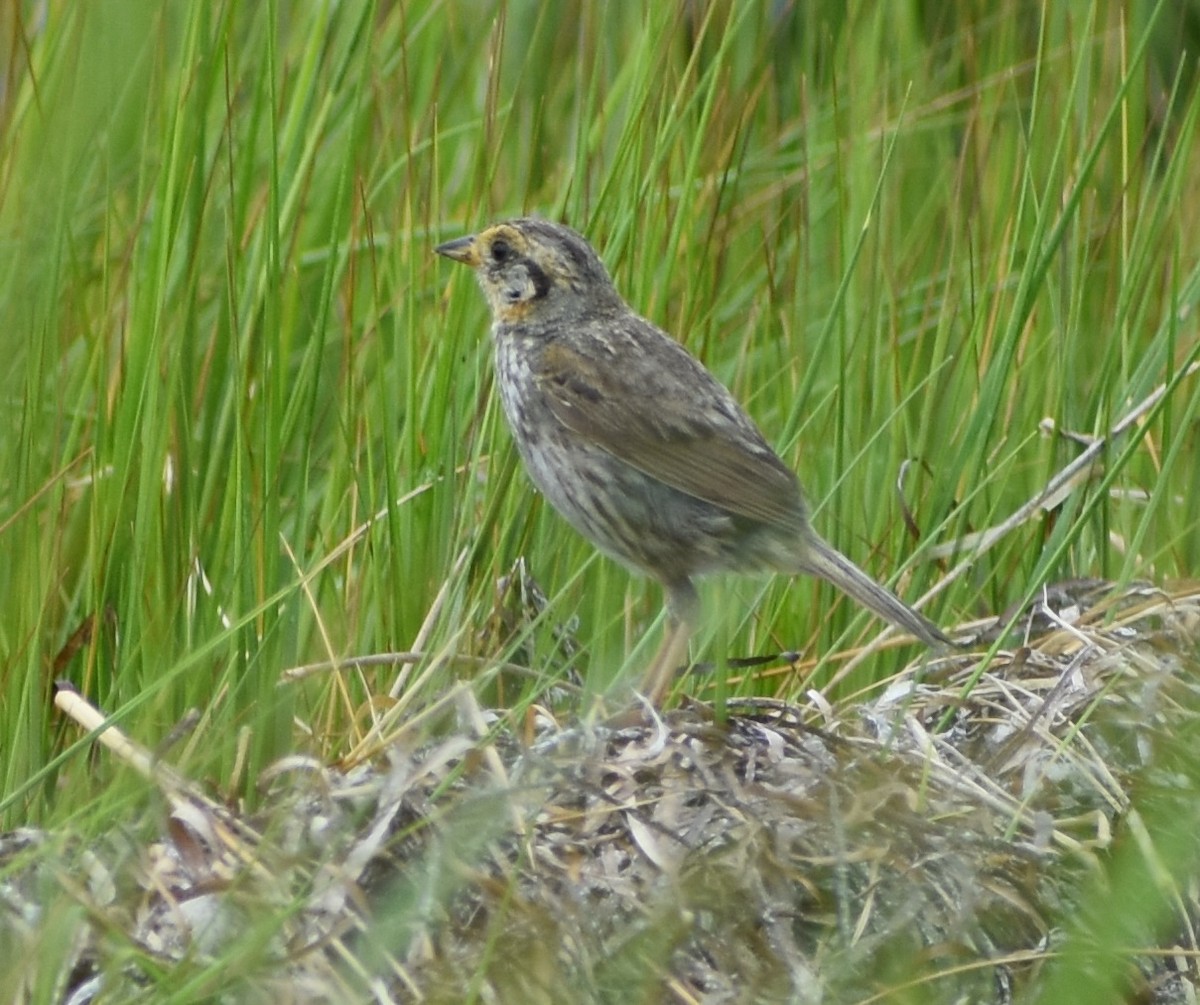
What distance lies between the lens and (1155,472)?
4465mm

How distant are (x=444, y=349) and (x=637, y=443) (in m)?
0.58

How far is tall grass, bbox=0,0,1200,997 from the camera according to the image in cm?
348

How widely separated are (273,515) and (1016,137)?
2353 mm

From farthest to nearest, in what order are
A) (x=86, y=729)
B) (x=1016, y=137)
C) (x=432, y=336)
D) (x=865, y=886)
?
(x=1016, y=137) → (x=432, y=336) → (x=86, y=729) → (x=865, y=886)

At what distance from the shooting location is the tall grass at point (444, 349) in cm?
348

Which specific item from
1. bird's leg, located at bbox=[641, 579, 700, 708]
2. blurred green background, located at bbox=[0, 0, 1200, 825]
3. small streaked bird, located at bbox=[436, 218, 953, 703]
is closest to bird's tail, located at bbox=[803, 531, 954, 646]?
small streaked bird, located at bbox=[436, 218, 953, 703]

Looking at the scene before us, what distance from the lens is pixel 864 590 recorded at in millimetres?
3723

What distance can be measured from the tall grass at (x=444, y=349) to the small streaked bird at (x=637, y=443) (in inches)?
3.5

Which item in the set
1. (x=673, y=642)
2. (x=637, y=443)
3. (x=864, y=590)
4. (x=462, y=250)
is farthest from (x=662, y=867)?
(x=462, y=250)

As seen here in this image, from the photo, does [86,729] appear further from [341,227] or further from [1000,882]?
[1000,882]

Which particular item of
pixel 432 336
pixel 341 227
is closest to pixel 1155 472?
pixel 432 336

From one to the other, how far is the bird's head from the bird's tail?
0.81 m

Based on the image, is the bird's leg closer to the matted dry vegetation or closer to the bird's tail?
the bird's tail

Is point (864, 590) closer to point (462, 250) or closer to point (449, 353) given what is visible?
point (449, 353)
